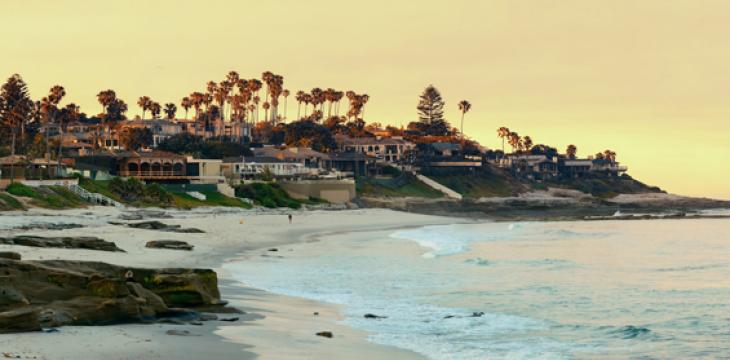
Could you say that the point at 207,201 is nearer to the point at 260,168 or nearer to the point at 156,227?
the point at 260,168

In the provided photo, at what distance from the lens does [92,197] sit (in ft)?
276

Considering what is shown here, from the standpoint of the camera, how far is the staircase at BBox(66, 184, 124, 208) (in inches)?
3290

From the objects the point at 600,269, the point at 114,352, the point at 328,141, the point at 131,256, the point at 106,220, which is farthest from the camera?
the point at 328,141

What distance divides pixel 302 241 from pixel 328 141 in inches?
4488

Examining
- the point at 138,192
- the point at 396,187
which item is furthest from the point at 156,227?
the point at 396,187

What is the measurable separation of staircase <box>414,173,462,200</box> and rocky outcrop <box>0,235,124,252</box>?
430 feet

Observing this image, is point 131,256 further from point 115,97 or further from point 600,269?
point 115,97

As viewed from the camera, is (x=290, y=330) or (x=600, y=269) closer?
(x=290, y=330)

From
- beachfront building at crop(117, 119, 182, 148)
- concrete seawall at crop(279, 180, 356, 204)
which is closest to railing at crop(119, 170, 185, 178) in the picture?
concrete seawall at crop(279, 180, 356, 204)

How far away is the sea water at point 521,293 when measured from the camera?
2391cm

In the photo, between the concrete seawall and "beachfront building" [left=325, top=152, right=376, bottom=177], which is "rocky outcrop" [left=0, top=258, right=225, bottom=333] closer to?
the concrete seawall

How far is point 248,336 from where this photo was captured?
72.9ft

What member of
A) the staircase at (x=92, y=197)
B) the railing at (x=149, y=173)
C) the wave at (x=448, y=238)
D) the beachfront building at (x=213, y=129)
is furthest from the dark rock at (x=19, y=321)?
the beachfront building at (x=213, y=129)

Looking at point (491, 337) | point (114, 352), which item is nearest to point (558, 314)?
point (491, 337)
